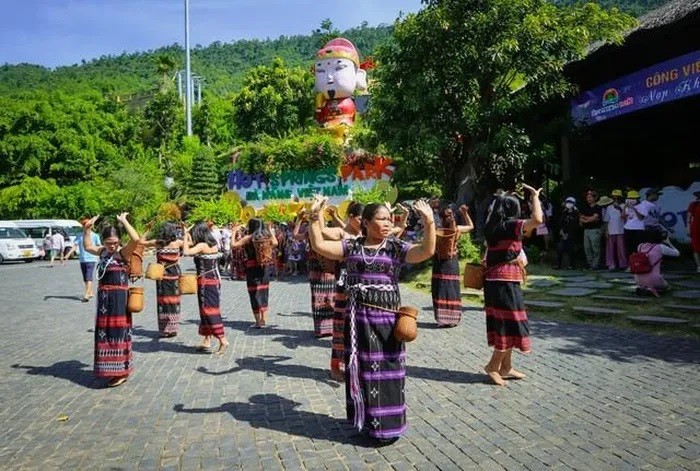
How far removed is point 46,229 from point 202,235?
26.9 meters

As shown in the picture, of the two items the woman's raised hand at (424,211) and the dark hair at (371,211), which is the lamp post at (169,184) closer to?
the dark hair at (371,211)

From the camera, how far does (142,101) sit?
7638 centimetres

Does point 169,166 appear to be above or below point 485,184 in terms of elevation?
above

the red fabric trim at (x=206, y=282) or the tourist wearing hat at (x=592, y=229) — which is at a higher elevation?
the tourist wearing hat at (x=592, y=229)

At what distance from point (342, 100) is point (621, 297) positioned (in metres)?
20.7

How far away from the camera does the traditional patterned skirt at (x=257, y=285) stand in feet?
29.2

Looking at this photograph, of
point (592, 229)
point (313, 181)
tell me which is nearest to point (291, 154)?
point (313, 181)

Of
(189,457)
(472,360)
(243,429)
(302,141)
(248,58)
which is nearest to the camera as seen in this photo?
(189,457)

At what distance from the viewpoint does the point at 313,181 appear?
2641cm

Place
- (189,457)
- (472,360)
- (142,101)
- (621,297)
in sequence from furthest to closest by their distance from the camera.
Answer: (142,101)
(621,297)
(472,360)
(189,457)

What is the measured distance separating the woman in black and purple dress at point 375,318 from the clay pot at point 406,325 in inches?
5.4

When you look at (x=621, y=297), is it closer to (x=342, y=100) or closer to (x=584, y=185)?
(x=584, y=185)

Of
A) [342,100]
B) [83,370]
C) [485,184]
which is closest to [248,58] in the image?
[342,100]

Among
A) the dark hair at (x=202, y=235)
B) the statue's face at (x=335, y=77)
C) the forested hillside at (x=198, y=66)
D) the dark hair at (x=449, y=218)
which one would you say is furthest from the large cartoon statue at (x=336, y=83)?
the forested hillside at (x=198, y=66)
